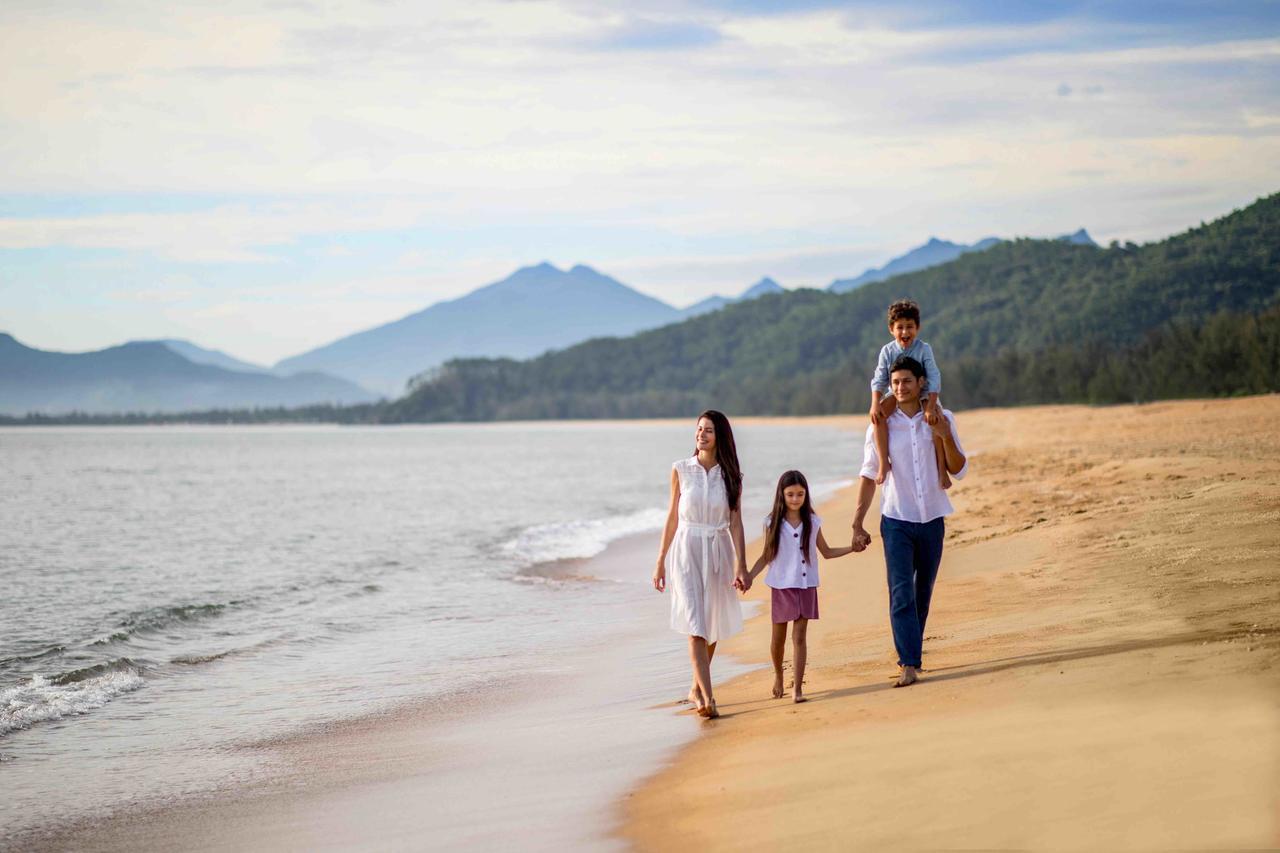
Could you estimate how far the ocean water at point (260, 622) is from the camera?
8.16m

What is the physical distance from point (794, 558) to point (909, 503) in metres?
0.86

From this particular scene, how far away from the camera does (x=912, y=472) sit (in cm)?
706

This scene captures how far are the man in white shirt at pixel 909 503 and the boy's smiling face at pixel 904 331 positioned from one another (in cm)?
14

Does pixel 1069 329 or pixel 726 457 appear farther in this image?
pixel 1069 329

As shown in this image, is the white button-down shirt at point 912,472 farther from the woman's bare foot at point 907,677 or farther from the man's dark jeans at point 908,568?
the woman's bare foot at point 907,677

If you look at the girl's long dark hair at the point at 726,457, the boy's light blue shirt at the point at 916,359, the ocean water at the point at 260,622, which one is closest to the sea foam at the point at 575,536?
the ocean water at the point at 260,622

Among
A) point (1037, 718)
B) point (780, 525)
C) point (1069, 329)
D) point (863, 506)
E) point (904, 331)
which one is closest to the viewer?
point (1037, 718)

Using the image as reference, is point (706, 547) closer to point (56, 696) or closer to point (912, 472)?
point (912, 472)

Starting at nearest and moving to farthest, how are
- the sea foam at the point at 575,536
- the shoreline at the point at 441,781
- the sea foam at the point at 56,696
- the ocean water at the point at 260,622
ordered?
the shoreline at the point at 441,781 < the ocean water at the point at 260,622 < the sea foam at the point at 56,696 < the sea foam at the point at 575,536

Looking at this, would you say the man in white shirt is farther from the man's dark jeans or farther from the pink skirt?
the pink skirt

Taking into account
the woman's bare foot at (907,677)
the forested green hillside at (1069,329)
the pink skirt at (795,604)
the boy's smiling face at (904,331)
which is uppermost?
the forested green hillside at (1069,329)

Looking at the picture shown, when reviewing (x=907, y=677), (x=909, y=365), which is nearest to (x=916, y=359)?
(x=909, y=365)

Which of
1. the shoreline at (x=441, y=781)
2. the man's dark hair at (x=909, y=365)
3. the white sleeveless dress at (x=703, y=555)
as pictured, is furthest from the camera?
the white sleeveless dress at (x=703, y=555)

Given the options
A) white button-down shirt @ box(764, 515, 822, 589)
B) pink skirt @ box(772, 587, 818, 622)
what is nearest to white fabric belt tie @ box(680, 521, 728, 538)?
white button-down shirt @ box(764, 515, 822, 589)
